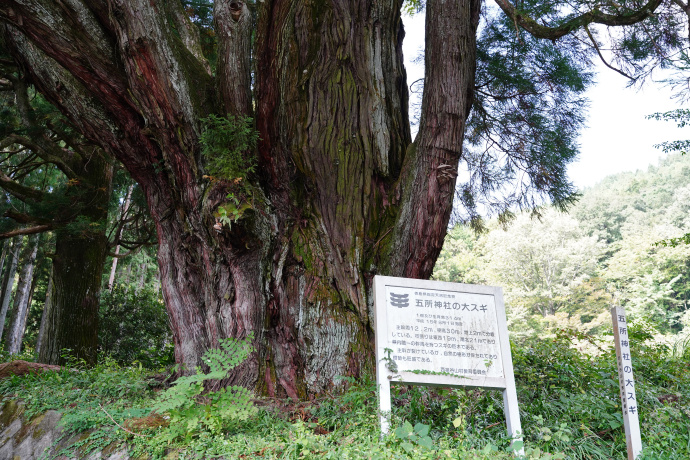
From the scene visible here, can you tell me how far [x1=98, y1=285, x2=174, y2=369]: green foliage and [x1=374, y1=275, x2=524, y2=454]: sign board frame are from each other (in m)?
5.96

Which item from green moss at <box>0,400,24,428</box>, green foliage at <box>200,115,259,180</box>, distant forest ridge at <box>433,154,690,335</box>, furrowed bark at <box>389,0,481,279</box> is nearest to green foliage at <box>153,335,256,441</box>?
green foliage at <box>200,115,259,180</box>

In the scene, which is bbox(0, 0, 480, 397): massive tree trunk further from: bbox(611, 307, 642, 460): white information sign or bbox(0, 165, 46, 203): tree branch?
bbox(0, 165, 46, 203): tree branch

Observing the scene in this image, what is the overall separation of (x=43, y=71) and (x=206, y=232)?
6.59 ft

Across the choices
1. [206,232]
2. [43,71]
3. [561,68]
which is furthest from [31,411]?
[561,68]

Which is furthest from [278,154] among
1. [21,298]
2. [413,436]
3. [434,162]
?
[21,298]

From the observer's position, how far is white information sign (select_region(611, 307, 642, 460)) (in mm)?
2652

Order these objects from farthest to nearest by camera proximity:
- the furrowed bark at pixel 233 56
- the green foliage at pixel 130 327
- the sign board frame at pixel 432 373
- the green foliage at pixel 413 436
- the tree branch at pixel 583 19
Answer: the green foliage at pixel 130 327, the tree branch at pixel 583 19, the furrowed bark at pixel 233 56, the sign board frame at pixel 432 373, the green foliage at pixel 413 436

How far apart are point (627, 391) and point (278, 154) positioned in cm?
300

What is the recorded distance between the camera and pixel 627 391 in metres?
2.76

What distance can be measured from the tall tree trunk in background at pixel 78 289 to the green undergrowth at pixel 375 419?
246cm

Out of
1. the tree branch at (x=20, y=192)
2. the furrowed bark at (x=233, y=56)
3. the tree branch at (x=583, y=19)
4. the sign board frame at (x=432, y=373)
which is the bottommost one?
the sign board frame at (x=432, y=373)

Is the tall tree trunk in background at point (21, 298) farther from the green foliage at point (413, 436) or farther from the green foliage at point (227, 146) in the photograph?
the green foliage at point (413, 436)

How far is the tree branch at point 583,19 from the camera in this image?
419 centimetres

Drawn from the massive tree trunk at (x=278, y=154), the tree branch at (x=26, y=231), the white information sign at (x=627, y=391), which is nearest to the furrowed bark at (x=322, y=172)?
the massive tree trunk at (x=278, y=154)
